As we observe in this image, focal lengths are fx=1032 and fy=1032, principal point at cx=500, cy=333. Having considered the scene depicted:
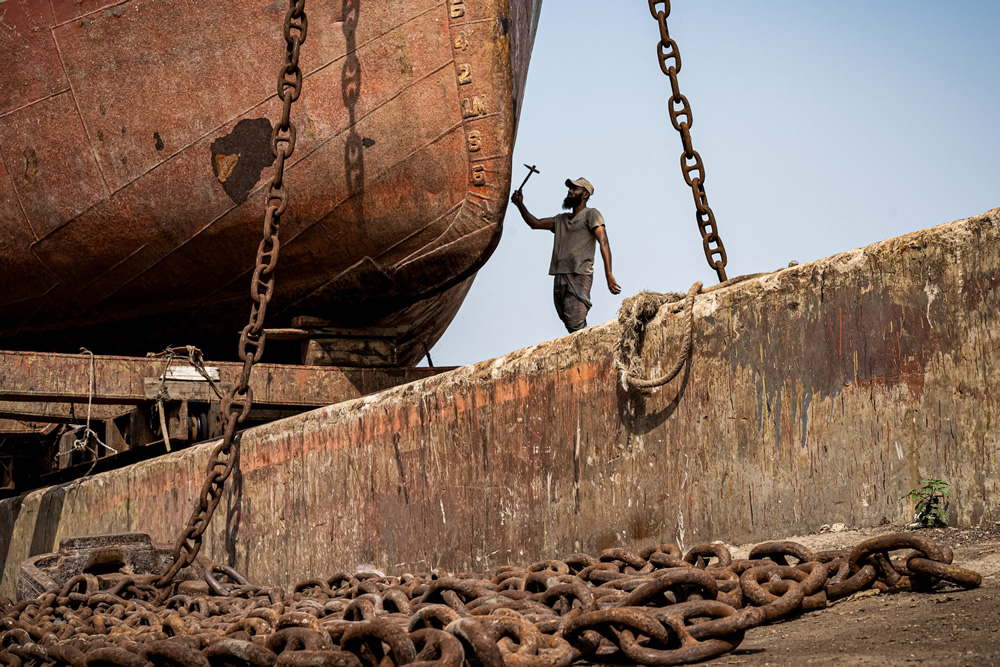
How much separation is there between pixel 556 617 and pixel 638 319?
165 centimetres

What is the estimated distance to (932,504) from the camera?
2.99 metres

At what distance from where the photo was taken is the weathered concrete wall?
304 centimetres

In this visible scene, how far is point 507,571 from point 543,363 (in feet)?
3.96

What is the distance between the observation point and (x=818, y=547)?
3.10 m

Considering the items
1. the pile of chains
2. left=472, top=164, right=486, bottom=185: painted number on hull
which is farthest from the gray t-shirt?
the pile of chains

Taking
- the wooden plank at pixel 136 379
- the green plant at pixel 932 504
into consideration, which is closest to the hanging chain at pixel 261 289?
the wooden plank at pixel 136 379

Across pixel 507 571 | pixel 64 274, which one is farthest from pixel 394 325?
pixel 507 571

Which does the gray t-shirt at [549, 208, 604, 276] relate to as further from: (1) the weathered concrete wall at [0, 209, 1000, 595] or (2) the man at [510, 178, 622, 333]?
(1) the weathered concrete wall at [0, 209, 1000, 595]

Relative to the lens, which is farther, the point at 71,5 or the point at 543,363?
the point at 71,5

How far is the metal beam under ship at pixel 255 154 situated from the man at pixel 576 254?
28.6 inches

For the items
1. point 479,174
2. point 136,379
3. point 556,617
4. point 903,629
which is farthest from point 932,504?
point 136,379

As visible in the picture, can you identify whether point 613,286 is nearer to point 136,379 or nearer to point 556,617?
point 136,379

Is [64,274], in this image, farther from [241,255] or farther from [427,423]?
[427,423]

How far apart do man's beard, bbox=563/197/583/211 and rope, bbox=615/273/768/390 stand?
3455 mm
